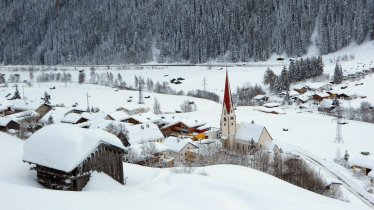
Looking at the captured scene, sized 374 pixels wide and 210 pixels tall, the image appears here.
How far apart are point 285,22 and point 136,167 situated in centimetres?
13430

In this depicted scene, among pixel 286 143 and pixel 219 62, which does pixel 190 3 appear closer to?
pixel 219 62

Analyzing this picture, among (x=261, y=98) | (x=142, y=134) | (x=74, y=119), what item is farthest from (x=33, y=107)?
(x=261, y=98)

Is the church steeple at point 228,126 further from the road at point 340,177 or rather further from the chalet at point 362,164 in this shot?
the chalet at point 362,164

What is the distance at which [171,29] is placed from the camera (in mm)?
158250

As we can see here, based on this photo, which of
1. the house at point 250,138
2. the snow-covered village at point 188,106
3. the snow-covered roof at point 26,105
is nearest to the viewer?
the snow-covered village at point 188,106

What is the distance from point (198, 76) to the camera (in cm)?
11219

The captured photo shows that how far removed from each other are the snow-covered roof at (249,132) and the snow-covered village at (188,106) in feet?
0.39

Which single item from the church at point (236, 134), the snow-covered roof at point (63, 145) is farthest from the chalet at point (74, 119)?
the snow-covered roof at point (63, 145)

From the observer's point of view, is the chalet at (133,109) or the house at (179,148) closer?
the house at (179,148)

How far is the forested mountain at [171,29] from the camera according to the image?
436 ft

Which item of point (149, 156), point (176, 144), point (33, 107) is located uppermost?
point (33, 107)

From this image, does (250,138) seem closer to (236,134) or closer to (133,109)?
(236,134)

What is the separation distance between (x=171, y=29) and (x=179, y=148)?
12627 cm

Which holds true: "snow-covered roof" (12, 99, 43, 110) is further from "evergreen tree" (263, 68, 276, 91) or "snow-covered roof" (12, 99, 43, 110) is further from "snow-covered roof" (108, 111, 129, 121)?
"evergreen tree" (263, 68, 276, 91)
